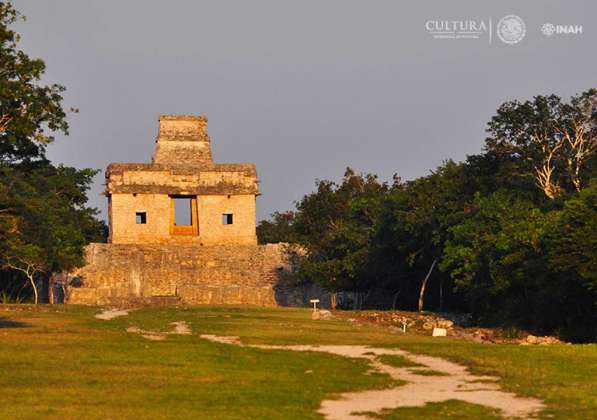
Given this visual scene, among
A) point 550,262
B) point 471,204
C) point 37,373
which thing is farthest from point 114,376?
point 471,204

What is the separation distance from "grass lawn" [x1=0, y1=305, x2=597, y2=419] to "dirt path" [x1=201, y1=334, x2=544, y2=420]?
32 centimetres

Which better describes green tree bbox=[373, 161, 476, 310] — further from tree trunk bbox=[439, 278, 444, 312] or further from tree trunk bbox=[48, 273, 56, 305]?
tree trunk bbox=[48, 273, 56, 305]

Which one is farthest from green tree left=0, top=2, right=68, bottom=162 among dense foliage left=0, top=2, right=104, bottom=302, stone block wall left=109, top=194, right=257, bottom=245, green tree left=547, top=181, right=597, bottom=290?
stone block wall left=109, top=194, right=257, bottom=245

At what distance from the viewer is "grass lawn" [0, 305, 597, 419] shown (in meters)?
21.0

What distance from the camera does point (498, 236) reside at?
1980 inches

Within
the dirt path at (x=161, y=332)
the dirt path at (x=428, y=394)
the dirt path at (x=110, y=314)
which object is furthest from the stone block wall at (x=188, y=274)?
the dirt path at (x=428, y=394)

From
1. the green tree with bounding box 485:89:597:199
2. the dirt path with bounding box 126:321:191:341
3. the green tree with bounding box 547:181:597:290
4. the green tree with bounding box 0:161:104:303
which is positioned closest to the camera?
the dirt path with bounding box 126:321:191:341

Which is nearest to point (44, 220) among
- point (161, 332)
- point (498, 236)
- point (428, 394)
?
point (498, 236)

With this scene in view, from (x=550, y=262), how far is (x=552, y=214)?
6862 mm

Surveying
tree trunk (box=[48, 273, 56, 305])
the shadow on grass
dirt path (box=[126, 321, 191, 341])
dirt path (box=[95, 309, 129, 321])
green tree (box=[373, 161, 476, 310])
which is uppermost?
green tree (box=[373, 161, 476, 310])

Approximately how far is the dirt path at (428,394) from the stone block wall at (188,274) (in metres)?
32.3

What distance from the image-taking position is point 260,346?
103 feet

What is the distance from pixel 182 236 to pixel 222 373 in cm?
4551

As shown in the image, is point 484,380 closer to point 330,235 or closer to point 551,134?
point 551,134
